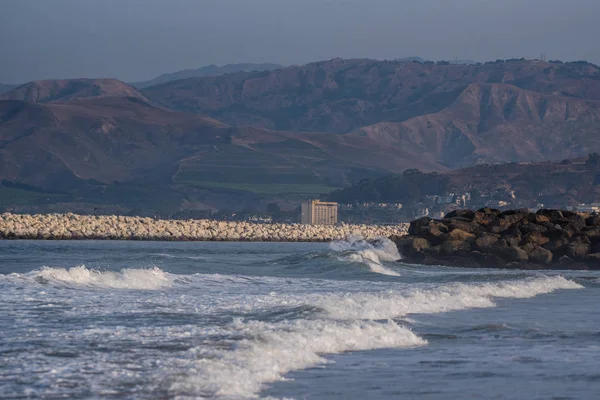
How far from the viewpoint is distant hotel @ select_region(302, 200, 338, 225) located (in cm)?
15300

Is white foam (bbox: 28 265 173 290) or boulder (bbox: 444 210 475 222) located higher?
boulder (bbox: 444 210 475 222)

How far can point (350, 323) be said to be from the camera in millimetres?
17500

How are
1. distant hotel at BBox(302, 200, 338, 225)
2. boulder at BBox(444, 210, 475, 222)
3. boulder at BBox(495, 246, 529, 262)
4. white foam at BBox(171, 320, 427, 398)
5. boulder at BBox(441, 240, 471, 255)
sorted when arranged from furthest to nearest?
distant hotel at BBox(302, 200, 338, 225), boulder at BBox(444, 210, 475, 222), boulder at BBox(441, 240, 471, 255), boulder at BBox(495, 246, 529, 262), white foam at BBox(171, 320, 427, 398)

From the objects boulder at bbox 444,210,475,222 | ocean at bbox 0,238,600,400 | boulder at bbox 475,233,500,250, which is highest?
boulder at bbox 444,210,475,222

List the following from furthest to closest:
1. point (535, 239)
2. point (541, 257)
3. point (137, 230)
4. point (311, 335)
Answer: point (137, 230) < point (535, 239) < point (541, 257) < point (311, 335)

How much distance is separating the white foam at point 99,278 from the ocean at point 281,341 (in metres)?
0.05

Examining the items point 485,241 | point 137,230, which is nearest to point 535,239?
point 485,241

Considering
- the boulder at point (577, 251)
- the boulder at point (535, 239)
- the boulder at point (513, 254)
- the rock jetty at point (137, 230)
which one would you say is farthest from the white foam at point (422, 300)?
the rock jetty at point (137, 230)

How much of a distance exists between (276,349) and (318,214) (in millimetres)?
141661

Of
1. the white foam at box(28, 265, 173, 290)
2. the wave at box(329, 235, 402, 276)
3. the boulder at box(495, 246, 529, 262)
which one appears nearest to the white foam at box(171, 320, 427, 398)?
the white foam at box(28, 265, 173, 290)

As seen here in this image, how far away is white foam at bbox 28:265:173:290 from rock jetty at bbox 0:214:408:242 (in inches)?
1594

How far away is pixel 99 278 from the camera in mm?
24391

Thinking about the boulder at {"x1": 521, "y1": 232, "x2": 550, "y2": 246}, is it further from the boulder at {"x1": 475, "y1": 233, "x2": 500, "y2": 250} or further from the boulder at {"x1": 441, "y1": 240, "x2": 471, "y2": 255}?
the boulder at {"x1": 441, "y1": 240, "x2": 471, "y2": 255}

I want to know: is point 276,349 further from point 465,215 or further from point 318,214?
point 318,214
